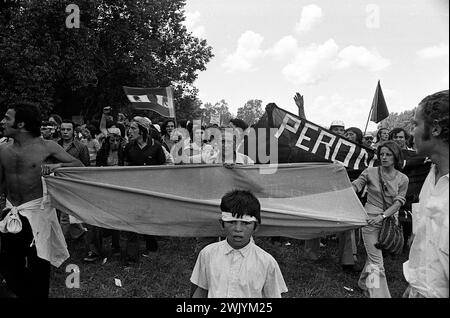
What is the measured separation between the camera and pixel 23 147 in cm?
356

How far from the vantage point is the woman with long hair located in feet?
13.6

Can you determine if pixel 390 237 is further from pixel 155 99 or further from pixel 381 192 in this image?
pixel 155 99

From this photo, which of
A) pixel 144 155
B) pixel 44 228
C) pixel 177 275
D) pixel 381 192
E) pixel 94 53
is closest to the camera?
pixel 44 228

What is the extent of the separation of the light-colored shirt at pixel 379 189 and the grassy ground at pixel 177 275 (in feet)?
3.05

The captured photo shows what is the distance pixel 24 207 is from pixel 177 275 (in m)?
1.93

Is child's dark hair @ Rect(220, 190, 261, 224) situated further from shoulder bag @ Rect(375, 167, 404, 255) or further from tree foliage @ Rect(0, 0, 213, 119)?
tree foliage @ Rect(0, 0, 213, 119)

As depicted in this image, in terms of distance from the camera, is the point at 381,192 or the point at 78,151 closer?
the point at 381,192

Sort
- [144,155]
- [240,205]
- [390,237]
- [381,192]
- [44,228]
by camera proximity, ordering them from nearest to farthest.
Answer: [240,205]
[44,228]
[390,237]
[381,192]
[144,155]

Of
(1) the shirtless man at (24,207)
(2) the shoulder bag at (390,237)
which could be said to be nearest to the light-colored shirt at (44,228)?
(1) the shirtless man at (24,207)

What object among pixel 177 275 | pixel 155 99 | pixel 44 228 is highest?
pixel 155 99

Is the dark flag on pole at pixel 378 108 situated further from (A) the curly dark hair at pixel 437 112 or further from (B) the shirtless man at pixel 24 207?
(A) the curly dark hair at pixel 437 112

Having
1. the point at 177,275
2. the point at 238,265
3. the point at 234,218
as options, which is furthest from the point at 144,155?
the point at 238,265

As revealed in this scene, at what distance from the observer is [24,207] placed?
349cm

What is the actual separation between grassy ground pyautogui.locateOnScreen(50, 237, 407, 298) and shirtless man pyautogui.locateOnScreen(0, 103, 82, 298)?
0.70 meters
